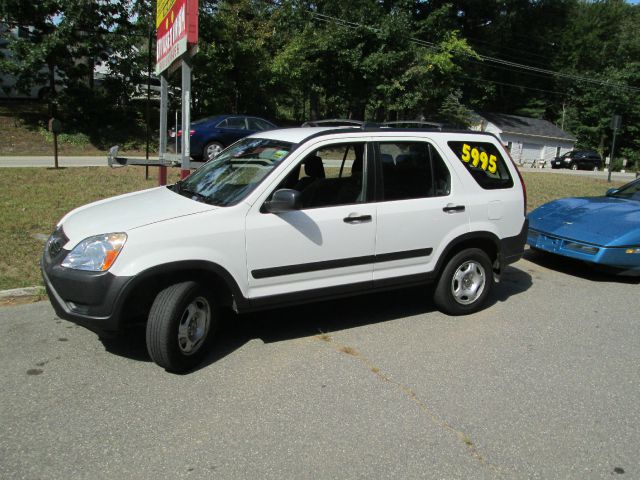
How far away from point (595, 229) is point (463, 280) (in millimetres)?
2654

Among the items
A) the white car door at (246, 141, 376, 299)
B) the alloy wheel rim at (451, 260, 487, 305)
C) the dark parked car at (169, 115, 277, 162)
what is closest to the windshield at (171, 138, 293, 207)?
the white car door at (246, 141, 376, 299)

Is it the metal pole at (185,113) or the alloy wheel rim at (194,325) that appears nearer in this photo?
the alloy wheel rim at (194,325)

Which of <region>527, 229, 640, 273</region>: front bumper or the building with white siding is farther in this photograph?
the building with white siding

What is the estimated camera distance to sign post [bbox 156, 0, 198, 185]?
5.93m

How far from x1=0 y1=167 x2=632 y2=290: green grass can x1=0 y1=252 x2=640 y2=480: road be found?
154 centimetres

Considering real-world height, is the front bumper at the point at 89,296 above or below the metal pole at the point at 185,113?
below

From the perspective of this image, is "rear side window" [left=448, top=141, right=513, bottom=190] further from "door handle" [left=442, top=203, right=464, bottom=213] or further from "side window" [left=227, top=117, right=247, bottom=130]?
"side window" [left=227, top=117, right=247, bottom=130]

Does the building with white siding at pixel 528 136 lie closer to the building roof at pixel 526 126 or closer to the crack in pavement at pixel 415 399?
the building roof at pixel 526 126

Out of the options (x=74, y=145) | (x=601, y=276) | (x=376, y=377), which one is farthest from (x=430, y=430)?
(x=74, y=145)

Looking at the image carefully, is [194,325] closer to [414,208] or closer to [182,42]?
[414,208]

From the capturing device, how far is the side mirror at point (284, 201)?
3.92 m

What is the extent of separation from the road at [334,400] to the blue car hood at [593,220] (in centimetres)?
159

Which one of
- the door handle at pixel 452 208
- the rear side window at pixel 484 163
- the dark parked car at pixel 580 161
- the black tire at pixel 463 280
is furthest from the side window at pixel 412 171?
the dark parked car at pixel 580 161

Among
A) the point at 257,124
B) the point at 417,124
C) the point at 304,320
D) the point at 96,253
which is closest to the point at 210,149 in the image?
the point at 257,124
